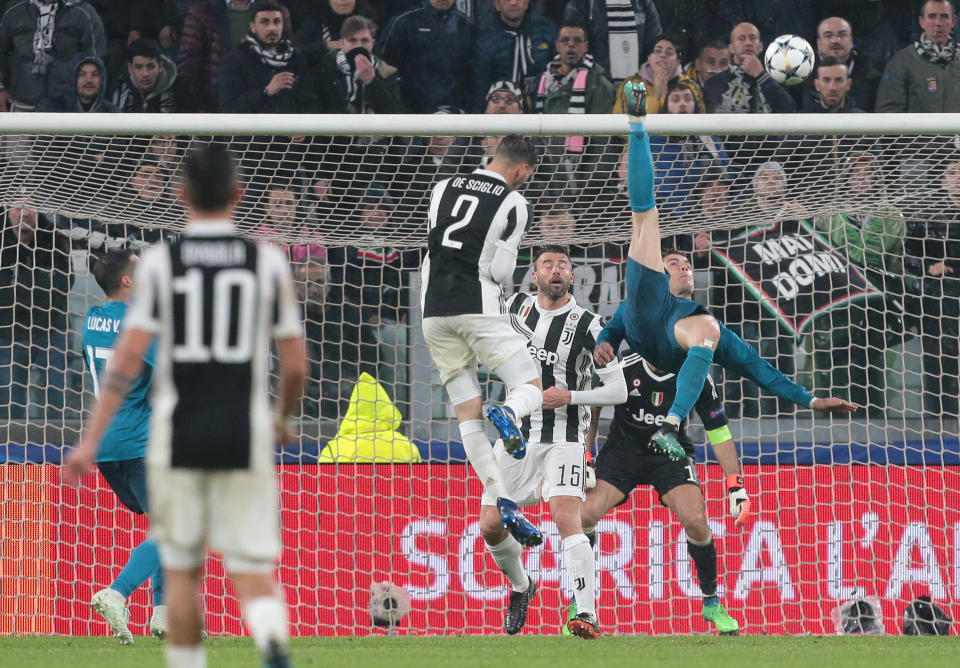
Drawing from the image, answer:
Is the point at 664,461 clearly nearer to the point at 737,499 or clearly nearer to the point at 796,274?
the point at 737,499

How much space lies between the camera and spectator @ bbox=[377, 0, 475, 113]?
11414mm

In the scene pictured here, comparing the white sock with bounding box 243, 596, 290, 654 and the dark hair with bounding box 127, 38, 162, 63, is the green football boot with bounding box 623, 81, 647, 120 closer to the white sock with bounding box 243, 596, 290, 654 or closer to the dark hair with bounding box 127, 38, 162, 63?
the white sock with bounding box 243, 596, 290, 654

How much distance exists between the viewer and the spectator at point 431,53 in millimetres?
11414

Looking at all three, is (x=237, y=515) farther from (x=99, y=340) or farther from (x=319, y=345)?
(x=319, y=345)

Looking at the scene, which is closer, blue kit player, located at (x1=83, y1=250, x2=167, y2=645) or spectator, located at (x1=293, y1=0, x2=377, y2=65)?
blue kit player, located at (x1=83, y1=250, x2=167, y2=645)

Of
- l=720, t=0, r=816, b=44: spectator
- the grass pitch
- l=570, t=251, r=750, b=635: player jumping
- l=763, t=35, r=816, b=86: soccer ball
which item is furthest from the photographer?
l=720, t=0, r=816, b=44: spectator

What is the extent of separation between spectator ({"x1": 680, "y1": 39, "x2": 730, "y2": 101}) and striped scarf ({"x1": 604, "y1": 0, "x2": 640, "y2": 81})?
510 mm

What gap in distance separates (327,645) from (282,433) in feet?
11.0

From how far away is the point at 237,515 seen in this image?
4047 mm

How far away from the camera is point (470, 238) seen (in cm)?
675

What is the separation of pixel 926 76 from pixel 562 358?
4591mm

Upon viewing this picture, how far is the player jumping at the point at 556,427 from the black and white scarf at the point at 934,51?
4314 millimetres

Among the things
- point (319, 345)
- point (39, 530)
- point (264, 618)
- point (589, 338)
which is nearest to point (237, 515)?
point (264, 618)

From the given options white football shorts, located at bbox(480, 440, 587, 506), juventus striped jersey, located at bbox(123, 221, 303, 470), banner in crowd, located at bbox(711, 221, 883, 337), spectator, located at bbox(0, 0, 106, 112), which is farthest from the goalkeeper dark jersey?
spectator, located at bbox(0, 0, 106, 112)
